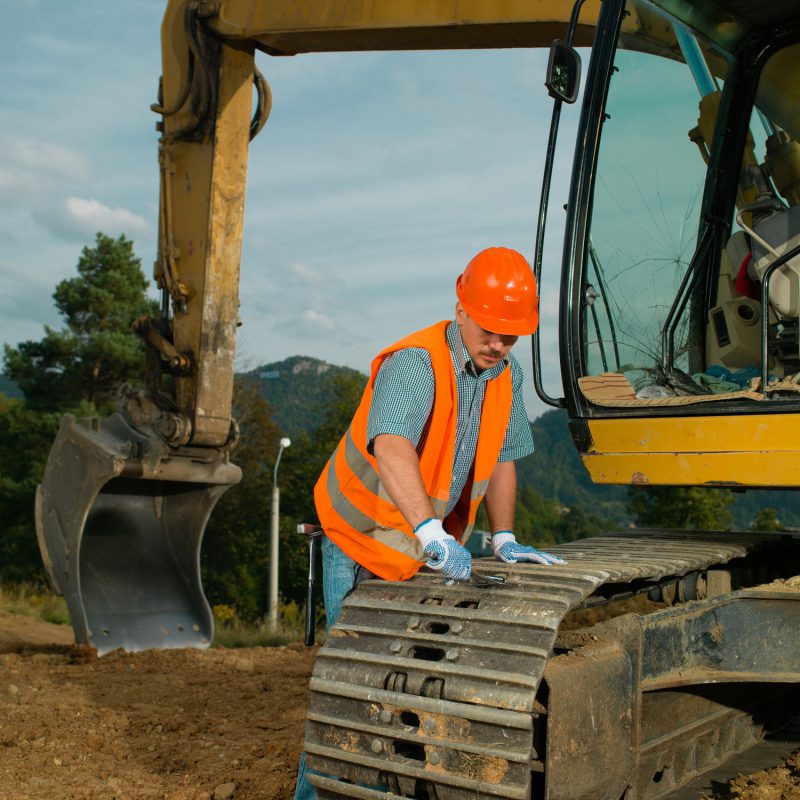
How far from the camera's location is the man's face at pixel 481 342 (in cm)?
341

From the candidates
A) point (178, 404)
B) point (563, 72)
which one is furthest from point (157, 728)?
point (563, 72)

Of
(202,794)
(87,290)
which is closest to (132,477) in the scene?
(202,794)

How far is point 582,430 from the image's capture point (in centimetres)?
404

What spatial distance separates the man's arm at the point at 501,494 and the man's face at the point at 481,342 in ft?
1.73

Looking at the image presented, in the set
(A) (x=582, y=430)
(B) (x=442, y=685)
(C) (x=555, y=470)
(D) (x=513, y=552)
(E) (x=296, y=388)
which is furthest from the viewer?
(C) (x=555, y=470)

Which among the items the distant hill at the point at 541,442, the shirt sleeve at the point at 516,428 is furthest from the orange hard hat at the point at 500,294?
the distant hill at the point at 541,442

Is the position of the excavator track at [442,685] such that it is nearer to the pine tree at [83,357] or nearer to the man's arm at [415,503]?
the man's arm at [415,503]

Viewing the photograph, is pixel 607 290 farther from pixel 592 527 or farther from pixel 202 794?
pixel 592 527

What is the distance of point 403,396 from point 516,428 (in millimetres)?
688

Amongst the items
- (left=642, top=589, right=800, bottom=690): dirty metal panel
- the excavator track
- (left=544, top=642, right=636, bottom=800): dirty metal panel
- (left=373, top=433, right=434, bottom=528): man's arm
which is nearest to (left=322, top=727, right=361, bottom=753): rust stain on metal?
the excavator track

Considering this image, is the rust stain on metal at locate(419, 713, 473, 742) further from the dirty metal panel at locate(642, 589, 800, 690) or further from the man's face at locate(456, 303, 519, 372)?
the man's face at locate(456, 303, 519, 372)

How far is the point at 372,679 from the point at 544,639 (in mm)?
477

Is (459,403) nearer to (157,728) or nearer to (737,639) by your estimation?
(737,639)

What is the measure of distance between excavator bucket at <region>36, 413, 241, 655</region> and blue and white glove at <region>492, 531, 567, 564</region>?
12.2 ft
